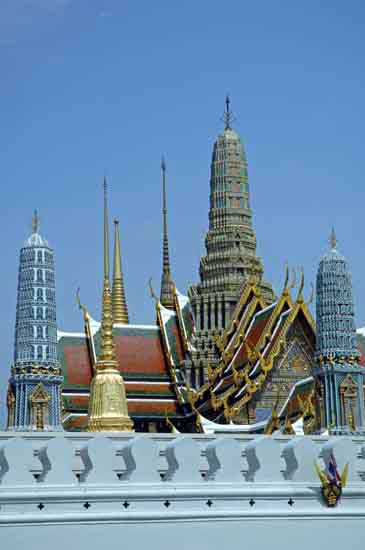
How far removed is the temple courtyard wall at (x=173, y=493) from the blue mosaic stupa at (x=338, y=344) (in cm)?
1429

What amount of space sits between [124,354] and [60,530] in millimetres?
29400

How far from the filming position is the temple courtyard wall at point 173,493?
38.7 ft

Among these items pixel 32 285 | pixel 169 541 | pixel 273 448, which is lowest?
pixel 169 541

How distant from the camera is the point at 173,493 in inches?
484

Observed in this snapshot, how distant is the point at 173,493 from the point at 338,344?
1582cm

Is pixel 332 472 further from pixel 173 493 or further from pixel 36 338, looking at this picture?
pixel 36 338

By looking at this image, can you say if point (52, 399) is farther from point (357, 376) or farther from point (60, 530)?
point (60, 530)

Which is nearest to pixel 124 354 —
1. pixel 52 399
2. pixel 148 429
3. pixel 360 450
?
pixel 148 429

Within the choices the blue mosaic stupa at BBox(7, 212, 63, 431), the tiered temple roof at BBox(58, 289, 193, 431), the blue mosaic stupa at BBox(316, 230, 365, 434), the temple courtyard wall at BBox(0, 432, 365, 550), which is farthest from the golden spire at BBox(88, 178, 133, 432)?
the temple courtyard wall at BBox(0, 432, 365, 550)

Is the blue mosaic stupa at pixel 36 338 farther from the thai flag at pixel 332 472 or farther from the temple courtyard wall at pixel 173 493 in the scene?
the thai flag at pixel 332 472

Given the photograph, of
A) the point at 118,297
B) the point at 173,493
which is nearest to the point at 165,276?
the point at 118,297

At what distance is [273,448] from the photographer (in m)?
12.8

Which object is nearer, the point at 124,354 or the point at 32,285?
the point at 32,285

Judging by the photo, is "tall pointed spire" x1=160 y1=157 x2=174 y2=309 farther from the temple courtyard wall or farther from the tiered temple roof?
the temple courtyard wall
